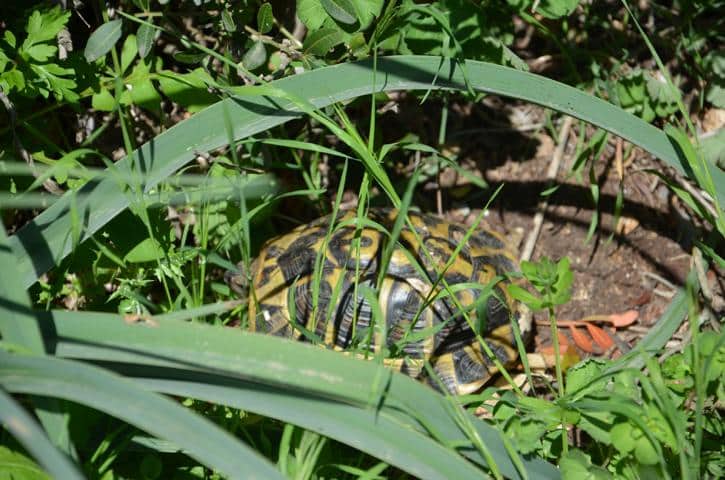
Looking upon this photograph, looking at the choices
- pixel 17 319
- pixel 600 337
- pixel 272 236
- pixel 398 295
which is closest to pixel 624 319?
pixel 600 337

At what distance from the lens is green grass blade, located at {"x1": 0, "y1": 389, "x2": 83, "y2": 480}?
38.7 inches

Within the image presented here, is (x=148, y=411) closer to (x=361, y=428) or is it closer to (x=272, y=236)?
(x=361, y=428)

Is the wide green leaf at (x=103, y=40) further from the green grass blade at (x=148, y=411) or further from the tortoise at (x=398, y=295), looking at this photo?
the green grass blade at (x=148, y=411)

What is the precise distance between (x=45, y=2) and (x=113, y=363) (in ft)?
3.70

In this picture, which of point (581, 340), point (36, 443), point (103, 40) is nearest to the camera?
point (36, 443)

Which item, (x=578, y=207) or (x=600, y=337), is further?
(x=578, y=207)

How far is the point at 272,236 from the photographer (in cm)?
248

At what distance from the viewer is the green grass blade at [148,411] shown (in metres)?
1.08

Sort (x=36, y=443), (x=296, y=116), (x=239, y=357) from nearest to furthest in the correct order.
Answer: (x=36, y=443) → (x=239, y=357) → (x=296, y=116)

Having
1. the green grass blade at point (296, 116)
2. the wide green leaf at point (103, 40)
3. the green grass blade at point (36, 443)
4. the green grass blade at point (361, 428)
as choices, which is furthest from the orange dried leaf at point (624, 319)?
the green grass blade at point (36, 443)

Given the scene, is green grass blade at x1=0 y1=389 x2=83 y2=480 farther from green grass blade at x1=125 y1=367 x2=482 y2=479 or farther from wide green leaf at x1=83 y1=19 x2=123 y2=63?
wide green leaf at x1=83 y1=19 x2=123 y2=63

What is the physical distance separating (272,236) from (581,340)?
3.64ft

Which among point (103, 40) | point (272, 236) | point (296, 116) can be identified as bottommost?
point (272, 236)

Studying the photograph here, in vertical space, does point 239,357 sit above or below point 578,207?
below
